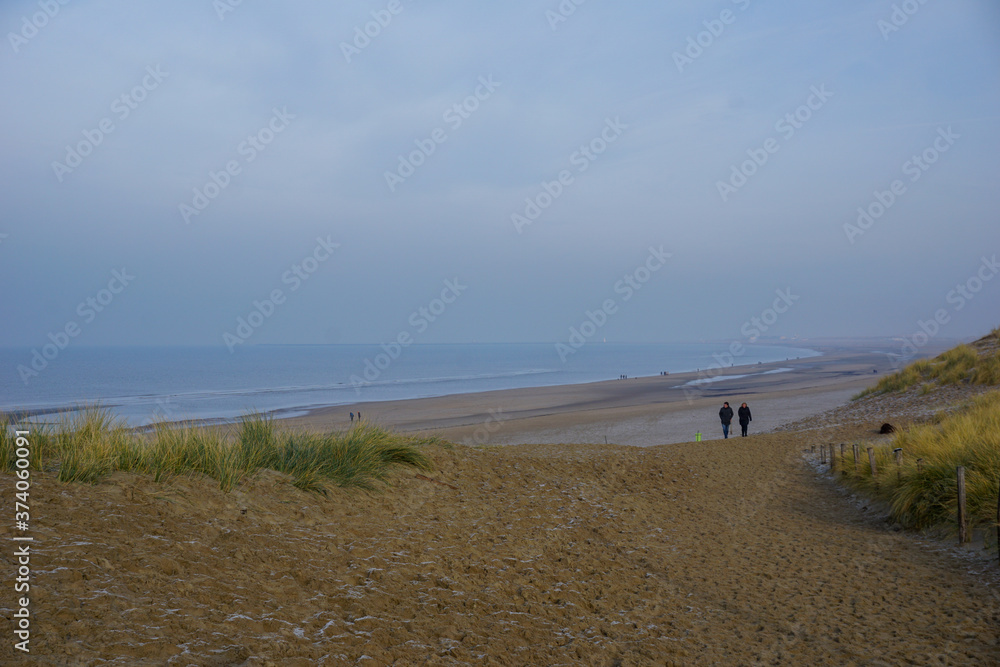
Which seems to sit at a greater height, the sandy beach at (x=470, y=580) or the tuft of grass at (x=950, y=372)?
the tuft of grass at (x=950, y=372)

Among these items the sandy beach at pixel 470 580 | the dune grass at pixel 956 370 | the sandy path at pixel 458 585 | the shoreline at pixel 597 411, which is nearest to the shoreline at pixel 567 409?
the shoreline at pixel 597 411

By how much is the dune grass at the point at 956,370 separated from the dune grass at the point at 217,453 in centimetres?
2347

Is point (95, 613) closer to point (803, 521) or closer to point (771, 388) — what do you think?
point (803, 521)

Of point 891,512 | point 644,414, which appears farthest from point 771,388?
point 891,512

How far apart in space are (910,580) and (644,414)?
93.2 ft

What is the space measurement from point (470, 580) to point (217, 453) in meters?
3.35

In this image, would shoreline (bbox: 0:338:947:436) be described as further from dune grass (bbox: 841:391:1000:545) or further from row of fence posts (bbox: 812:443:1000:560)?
dune grass (bbox: 841:391:1000:545)

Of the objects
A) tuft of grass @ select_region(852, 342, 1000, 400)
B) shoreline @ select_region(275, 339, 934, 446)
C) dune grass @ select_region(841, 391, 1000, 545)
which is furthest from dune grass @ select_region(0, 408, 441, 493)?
tuft of grass @ select_region(852, 342, 1000, 400)

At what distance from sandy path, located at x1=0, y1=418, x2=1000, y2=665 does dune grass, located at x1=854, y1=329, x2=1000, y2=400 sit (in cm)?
1889

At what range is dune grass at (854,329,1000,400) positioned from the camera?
74.7 ft

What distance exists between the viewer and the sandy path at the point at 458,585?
407 centimetres

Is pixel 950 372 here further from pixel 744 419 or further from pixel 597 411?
pixel 597 411

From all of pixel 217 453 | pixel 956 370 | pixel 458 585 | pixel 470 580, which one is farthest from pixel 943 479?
pixel 956 370

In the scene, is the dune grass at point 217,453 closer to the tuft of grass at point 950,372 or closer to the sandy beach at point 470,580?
the sandy beach at point 470,580
